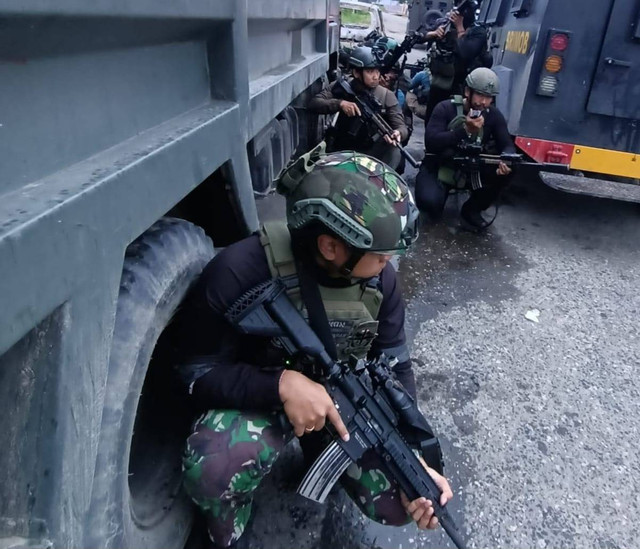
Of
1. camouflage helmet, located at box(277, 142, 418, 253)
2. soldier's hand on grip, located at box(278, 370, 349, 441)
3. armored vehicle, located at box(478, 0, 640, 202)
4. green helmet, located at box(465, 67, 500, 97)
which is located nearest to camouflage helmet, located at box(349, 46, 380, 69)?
green helmet, located at box(465, 67, 500, 97)

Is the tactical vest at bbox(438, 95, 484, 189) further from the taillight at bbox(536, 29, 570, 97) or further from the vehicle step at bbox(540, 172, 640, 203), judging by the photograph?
the vehicle step at bbox(540, 172, 640, 203)

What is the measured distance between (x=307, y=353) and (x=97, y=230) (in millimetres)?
654

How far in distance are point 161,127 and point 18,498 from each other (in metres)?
0.71

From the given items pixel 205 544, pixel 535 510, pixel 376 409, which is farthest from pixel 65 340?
pixel 535 510

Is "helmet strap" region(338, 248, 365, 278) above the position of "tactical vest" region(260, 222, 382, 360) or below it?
above

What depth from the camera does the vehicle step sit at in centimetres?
467

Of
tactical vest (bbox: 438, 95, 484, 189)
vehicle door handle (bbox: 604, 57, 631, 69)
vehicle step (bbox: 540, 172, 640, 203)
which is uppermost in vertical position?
vehicle door handle (bbox: 604, 57, 631, 69)

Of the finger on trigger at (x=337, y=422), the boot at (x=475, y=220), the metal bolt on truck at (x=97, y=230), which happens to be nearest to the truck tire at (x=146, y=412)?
the metal bolt on truck at (x=97, y=230)

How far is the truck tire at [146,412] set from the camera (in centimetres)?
96

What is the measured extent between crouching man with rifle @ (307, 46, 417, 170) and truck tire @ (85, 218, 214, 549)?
277cm

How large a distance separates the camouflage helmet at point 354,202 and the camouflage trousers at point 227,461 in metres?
0.50

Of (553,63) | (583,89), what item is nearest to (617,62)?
(583,89)

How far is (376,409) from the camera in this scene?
4.76ft

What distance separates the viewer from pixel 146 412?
5.33 ft
